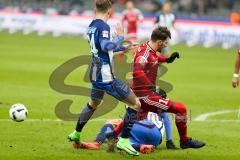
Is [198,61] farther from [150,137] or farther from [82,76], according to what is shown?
[150,137]

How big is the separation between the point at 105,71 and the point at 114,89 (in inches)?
13.2

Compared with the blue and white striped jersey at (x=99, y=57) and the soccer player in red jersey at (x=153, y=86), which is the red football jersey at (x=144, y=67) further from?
the blue and white striped jersey at (x=99, y=57)

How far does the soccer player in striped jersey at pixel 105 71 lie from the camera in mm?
10977

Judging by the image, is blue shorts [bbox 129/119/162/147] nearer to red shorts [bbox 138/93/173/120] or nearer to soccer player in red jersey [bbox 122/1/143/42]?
red shorts [bbox 138/93/173/120]

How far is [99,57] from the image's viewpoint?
37.0ft

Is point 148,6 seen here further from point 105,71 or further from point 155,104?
point 155,104

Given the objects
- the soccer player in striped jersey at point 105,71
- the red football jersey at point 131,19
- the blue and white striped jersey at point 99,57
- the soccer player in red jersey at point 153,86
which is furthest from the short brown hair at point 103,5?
the red football jersey at point 131,19

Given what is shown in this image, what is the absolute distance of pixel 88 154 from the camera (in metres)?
11.0

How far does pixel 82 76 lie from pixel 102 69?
12581mm

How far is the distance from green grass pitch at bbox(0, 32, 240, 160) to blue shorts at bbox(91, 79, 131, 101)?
37.5 inches

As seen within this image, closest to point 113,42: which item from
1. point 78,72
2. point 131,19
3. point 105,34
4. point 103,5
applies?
point 105,34

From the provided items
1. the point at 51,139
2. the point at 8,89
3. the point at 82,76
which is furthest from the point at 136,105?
the point at 82,76

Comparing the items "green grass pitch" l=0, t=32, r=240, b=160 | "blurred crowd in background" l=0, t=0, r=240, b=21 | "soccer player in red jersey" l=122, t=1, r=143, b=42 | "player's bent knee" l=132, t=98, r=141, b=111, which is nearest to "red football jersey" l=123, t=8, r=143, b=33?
"soccer player in red jersey" l=122, t=1, r=143, b=42

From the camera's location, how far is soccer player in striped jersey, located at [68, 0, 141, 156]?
36.0ft
